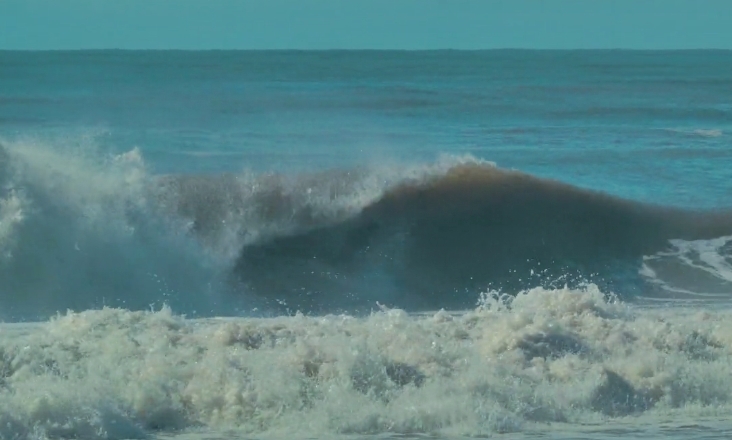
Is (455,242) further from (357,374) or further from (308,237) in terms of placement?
(357,374)

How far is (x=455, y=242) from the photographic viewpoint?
14.9m

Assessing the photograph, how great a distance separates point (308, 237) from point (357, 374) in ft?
22.7

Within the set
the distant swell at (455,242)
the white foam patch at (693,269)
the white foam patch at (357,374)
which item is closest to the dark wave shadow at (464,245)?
the distant swell at (455,242)

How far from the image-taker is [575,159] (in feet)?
80.5

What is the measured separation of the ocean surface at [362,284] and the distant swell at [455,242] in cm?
4

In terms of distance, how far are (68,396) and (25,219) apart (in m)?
6.06

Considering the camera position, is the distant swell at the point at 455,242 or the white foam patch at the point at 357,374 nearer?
the white foam patch at the point at 357,374

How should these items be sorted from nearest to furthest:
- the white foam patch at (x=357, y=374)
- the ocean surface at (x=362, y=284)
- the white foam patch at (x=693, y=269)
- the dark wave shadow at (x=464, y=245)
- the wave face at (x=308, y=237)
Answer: the white foam patch at (x=357, y=374) < the ocean surface at (x=362, y=284) < the wave face at (x=308, y=237) < the dark wave shadow at (x=464, y=245) < the white foam patch at (x=693, y=269)

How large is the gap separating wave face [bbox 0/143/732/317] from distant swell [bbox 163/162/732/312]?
25 millimetres

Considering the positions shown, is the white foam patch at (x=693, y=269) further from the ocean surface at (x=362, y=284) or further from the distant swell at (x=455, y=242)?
the distant swell at (x=455, y=242)

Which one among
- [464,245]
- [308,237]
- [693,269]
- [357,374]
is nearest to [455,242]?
[464,245]

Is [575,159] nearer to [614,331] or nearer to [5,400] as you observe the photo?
[614,331]

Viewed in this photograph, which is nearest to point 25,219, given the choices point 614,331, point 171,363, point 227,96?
point 171,363

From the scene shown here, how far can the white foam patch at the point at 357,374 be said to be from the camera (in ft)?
23.0
